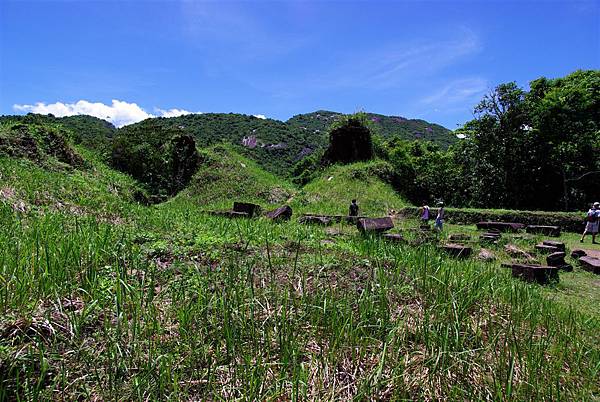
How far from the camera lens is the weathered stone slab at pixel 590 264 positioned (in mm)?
6852

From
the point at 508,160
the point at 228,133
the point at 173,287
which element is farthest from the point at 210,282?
the point at 228,133

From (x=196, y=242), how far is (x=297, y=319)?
2423 millimetres

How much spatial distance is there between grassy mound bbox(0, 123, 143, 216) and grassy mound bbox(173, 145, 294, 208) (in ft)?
17.0

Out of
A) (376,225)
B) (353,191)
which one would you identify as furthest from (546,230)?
(353,191)

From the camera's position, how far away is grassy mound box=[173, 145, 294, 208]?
1772 cm

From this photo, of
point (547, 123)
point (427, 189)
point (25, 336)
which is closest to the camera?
point (25, 336)

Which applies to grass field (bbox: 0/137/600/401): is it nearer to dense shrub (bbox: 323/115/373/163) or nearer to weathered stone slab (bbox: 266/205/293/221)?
weathered stone slab (bbox: 266/205/293/221)

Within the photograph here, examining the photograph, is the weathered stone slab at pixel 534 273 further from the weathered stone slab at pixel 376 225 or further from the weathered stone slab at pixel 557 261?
the weathered stone slab at pixel 376 225

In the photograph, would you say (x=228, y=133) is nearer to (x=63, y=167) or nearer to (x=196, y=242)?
(x=63, y=167)

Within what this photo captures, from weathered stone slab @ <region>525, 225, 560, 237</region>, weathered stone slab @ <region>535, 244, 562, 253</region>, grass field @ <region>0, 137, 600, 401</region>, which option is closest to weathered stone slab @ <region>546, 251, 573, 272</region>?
weathered stone slab @ <region>535, 244, 562, 253</region>

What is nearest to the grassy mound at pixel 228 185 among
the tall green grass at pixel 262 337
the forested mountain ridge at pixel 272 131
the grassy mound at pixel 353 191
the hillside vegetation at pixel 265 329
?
the grassy mound at pixel 353 191

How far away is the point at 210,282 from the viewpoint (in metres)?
3.08

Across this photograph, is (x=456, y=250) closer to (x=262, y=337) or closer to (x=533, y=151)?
(x=262, y=337)

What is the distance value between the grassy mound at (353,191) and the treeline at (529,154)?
1.54 metres
